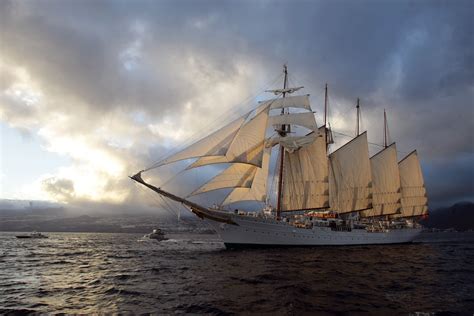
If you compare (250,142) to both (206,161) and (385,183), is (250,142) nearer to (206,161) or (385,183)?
(206,161)

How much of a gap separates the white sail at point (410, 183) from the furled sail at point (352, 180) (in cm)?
1988

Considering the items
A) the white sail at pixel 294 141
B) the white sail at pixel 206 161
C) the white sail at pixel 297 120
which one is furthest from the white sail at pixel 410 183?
the white sail at pixel 206 161

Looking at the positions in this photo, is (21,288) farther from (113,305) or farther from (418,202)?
(418,202)

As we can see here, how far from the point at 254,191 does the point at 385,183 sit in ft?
116

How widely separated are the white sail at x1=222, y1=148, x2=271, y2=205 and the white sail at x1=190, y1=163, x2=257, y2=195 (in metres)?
3.35

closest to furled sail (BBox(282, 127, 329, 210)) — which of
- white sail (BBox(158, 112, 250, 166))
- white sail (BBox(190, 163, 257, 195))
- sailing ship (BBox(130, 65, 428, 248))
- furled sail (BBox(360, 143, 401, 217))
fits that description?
sailing ship (BBox(130, 65, 428, 248))

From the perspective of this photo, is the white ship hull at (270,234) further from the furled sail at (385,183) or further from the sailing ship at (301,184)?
the furled sail at (385,183)

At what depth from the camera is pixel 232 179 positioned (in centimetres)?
4562

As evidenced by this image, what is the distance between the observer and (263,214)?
2003 inches

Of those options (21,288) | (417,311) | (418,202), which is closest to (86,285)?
(21,288)

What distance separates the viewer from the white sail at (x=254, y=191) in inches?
1949

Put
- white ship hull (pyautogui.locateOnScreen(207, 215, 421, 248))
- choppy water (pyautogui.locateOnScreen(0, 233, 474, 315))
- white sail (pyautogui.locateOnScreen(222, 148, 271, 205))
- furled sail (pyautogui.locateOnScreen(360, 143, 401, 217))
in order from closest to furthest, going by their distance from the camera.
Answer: choppy water (pyautogui.locateOnScreen(0, 233, 474, 315)) < white ship hull (pyautogui.locateOnScreen(207, 215, 421, 248)) < white sail (pyautogui.locateOnScreen(222, 148, 271, 205)) < furled sail (pyautogui.locateOnScreen(360, 143, 401, 217))

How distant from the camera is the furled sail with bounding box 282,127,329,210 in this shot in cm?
5606

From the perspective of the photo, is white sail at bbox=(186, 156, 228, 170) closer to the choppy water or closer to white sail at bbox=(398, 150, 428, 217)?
the choppy water
